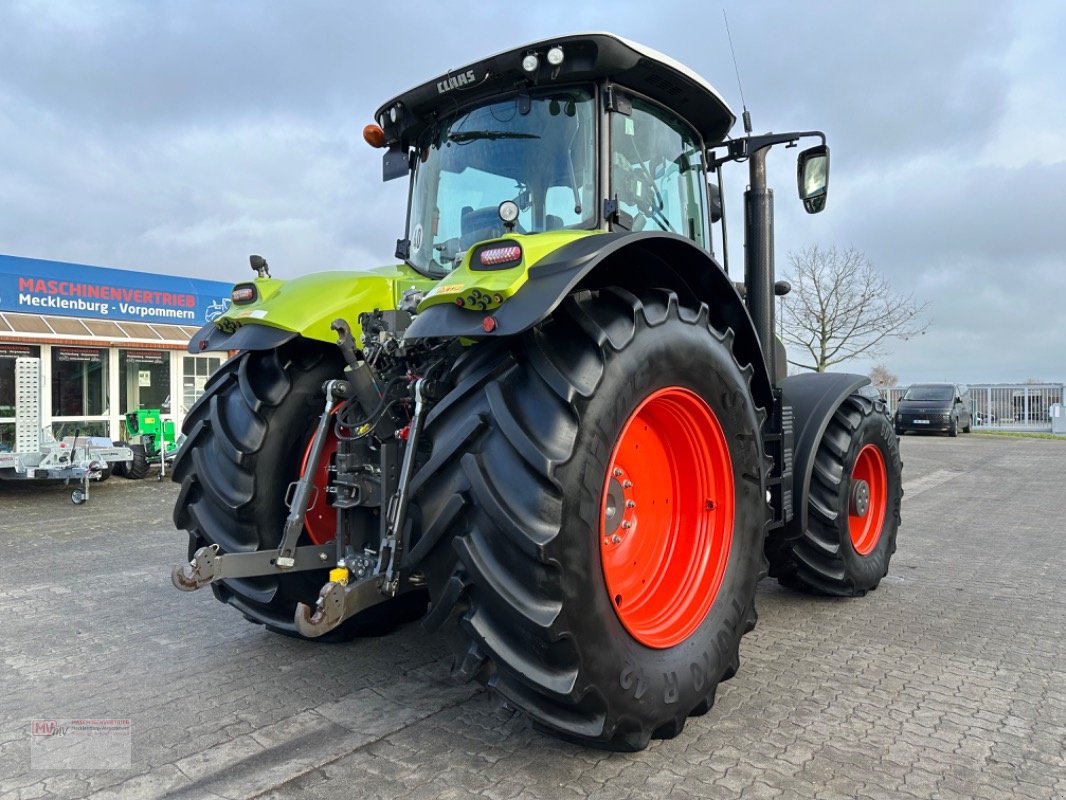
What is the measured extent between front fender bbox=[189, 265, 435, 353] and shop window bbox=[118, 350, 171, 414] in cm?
1078

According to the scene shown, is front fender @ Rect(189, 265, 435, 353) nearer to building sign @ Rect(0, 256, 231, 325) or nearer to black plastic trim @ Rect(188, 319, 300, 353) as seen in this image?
black plastic trim @ Rect(188, 319, 300, 353)

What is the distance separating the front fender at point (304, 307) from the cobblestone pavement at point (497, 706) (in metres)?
1.45

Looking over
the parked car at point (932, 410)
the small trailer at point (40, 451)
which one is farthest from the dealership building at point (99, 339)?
the parked car at point (932, 410)

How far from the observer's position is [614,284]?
9.23ft

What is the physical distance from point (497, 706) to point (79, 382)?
1179cm

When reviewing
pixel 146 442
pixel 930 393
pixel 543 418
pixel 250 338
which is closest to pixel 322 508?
pixel 250 338

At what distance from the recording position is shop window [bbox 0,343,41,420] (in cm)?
1095

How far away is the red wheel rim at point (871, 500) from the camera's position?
15.3 ft

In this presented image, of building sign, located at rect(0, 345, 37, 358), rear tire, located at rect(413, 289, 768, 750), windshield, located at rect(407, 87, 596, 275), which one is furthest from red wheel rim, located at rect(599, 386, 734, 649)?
building sign, located at rect(0, 345, 37, 358)

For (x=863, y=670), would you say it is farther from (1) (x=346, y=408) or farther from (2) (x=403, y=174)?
(2) (x=403, y=174)

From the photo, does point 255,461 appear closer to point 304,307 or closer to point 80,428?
point 304,307

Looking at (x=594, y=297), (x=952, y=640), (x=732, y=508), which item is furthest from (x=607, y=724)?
(x=952, y=640)

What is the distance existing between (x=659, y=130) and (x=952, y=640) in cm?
290

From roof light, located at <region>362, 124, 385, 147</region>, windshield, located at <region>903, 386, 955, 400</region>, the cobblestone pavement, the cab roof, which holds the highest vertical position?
the cab roof
